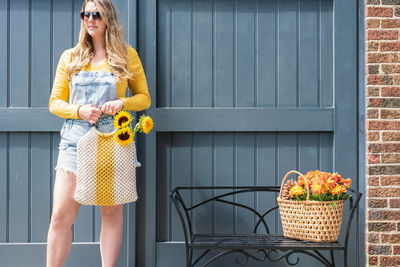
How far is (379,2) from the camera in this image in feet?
9.03

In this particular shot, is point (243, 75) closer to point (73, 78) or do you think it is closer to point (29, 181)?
point (73, 78)

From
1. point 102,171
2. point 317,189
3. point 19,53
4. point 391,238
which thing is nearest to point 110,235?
point 102,171

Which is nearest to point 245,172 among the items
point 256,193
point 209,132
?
point 256,193

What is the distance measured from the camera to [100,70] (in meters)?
2.34

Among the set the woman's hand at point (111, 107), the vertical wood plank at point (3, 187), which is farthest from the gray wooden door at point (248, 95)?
the vertical wood plank at point (3, 187)

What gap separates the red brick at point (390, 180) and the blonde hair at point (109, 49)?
67.3 inches

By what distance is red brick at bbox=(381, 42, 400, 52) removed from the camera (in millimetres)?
2729

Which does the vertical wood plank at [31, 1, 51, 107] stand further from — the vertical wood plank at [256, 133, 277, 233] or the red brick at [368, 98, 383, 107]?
the red brick at [368, 98, 383, 107]

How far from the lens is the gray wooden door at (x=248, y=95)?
2.85m

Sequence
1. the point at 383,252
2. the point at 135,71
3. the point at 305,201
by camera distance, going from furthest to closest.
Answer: the point at 383,252
the point at 135,71
the point at 305,201

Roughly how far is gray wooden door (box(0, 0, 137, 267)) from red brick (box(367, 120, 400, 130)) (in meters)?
1.66

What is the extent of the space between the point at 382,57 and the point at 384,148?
0.58m

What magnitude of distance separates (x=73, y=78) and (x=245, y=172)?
1273mm

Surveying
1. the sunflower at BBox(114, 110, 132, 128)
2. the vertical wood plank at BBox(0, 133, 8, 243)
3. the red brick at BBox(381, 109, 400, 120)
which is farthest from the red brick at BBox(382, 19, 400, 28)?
the vertical wood plank at BBox(0, 133, 8, 243)
